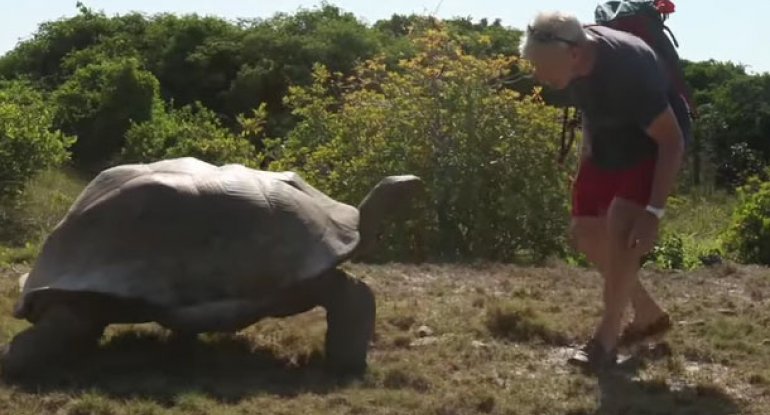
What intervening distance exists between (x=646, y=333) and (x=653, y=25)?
1.35 meters

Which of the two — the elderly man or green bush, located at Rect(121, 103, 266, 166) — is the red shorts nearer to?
the elderly man

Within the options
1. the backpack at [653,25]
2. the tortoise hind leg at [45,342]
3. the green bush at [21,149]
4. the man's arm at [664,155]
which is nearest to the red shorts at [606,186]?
the man's arm at [664,155]

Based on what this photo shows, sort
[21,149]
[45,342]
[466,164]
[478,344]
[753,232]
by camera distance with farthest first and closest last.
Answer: [21,149]
[753,232]
[466,164]
[478,344]
[45,342]

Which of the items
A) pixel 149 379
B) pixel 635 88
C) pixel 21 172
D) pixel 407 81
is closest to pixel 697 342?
pixel 635 88

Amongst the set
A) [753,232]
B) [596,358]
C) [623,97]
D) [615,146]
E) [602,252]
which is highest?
[623,97]

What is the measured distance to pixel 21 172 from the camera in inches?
485

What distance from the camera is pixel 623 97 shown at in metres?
5.20

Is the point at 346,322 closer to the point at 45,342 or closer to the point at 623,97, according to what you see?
the point at 45,342

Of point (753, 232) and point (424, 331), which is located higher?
point (753, 232)

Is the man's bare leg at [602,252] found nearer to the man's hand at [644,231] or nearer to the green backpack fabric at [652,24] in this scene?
the man's hand at [644,231]

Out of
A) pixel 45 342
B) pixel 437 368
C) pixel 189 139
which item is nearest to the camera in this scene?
pixel 45 342

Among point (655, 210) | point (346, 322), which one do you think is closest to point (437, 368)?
point (346, 322)

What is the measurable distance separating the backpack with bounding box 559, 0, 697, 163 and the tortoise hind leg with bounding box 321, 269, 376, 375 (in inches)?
Answer: 61.4

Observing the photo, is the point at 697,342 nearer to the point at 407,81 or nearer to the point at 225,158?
the point at 407,81
